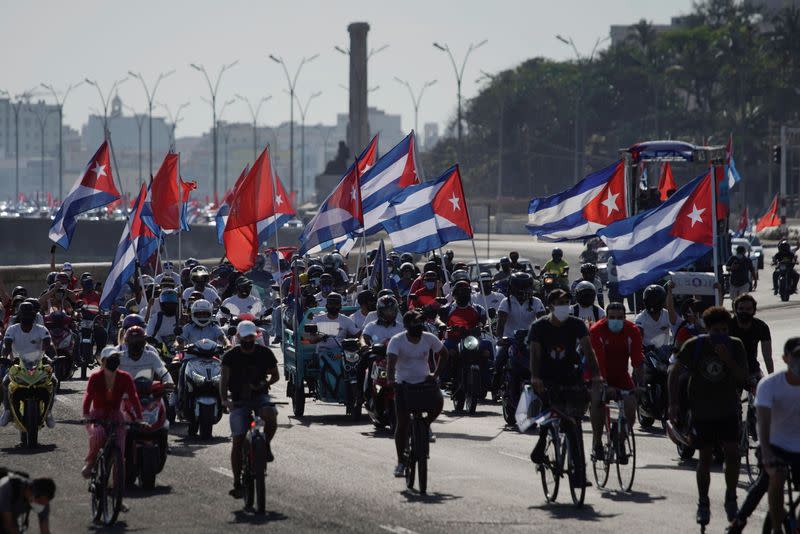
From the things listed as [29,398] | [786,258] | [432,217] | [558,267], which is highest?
[432,217]

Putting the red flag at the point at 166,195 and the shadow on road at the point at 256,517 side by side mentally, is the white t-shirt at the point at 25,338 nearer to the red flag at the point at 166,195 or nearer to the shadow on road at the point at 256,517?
the shadow on road at the point at 256,517

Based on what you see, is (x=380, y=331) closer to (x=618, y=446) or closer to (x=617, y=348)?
(x=617, y=348)

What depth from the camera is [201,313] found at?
18297mm

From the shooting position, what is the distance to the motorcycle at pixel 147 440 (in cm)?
1454

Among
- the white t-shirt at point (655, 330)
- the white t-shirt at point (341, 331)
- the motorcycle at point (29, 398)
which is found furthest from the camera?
the white t-shirt at point (341, 331)

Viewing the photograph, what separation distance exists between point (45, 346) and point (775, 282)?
1099 inches

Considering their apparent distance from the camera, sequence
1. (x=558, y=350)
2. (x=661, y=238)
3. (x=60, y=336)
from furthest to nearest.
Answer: (x=60, y=336), (x=661, y=238), (x=558, y=350)

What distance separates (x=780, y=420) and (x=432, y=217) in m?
14.1

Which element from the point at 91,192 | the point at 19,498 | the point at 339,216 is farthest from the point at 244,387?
the point at 91,192

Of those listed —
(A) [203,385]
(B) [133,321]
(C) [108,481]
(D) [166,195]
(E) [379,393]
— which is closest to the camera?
(C) [108,481]

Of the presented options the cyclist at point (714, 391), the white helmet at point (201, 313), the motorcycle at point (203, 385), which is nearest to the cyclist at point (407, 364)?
the cyclist at point (714, 391)

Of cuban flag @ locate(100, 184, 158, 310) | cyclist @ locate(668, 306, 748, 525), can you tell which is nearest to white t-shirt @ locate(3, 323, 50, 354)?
cuban flag @ locate(100, 184, 158, 310)

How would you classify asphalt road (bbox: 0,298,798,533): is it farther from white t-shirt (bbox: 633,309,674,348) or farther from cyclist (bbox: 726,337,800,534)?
cyclist (bbox: 726,337,800,534)

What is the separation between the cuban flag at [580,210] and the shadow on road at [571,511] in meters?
13.4
